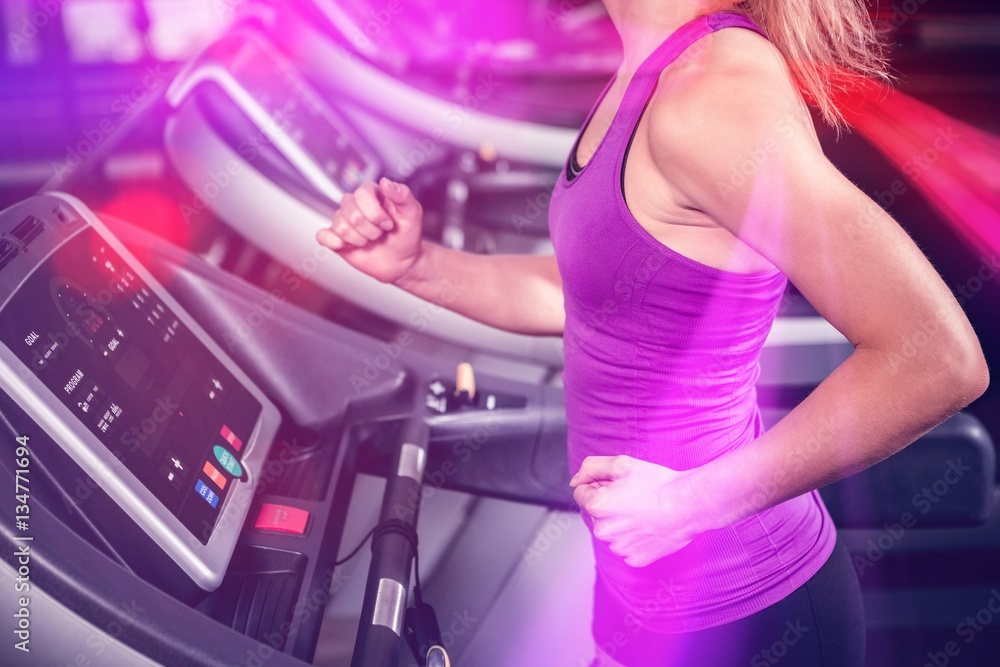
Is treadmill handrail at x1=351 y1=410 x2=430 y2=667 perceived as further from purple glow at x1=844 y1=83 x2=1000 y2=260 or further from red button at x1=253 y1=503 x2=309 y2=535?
purple glow at x1=844 y1=83 x2=1000 y2=260

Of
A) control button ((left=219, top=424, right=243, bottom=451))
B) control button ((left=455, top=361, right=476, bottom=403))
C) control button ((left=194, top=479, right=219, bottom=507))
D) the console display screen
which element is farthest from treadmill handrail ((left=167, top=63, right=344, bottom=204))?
control button ((left=194, top=479, right=219, bottom=507))

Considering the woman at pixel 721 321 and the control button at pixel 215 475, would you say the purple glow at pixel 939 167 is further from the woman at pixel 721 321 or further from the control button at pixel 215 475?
the control button at pixel 215 475

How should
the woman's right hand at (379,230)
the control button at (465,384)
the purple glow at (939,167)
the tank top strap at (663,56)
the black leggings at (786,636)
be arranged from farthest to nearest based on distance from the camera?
the purple glow at (939,167) < the control button at (465,384) < the woman's right hand at (379,230) < the black leggings at (786,636) < the tank top strap at (663,56)

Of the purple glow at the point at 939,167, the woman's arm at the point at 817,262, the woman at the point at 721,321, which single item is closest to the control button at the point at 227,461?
the woman at the point at 721,321

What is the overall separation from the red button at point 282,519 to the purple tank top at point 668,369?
357 millimetres

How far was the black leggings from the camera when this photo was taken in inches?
34.6

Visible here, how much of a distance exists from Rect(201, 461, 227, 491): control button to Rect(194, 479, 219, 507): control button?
Result: 2 cm

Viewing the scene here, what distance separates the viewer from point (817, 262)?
0.63 meters

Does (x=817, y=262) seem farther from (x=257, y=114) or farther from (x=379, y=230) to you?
(x=257, y=114)

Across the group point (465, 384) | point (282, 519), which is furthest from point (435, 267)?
point (282, 519)

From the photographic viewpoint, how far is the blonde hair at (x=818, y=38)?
2.61ft

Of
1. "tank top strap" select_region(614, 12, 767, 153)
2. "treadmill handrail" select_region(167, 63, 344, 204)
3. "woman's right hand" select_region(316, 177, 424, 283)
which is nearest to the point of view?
"tank top strap" select_region(614, 12, 767, 153)

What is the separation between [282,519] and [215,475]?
116 millimetres

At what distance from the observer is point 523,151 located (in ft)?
11.2
